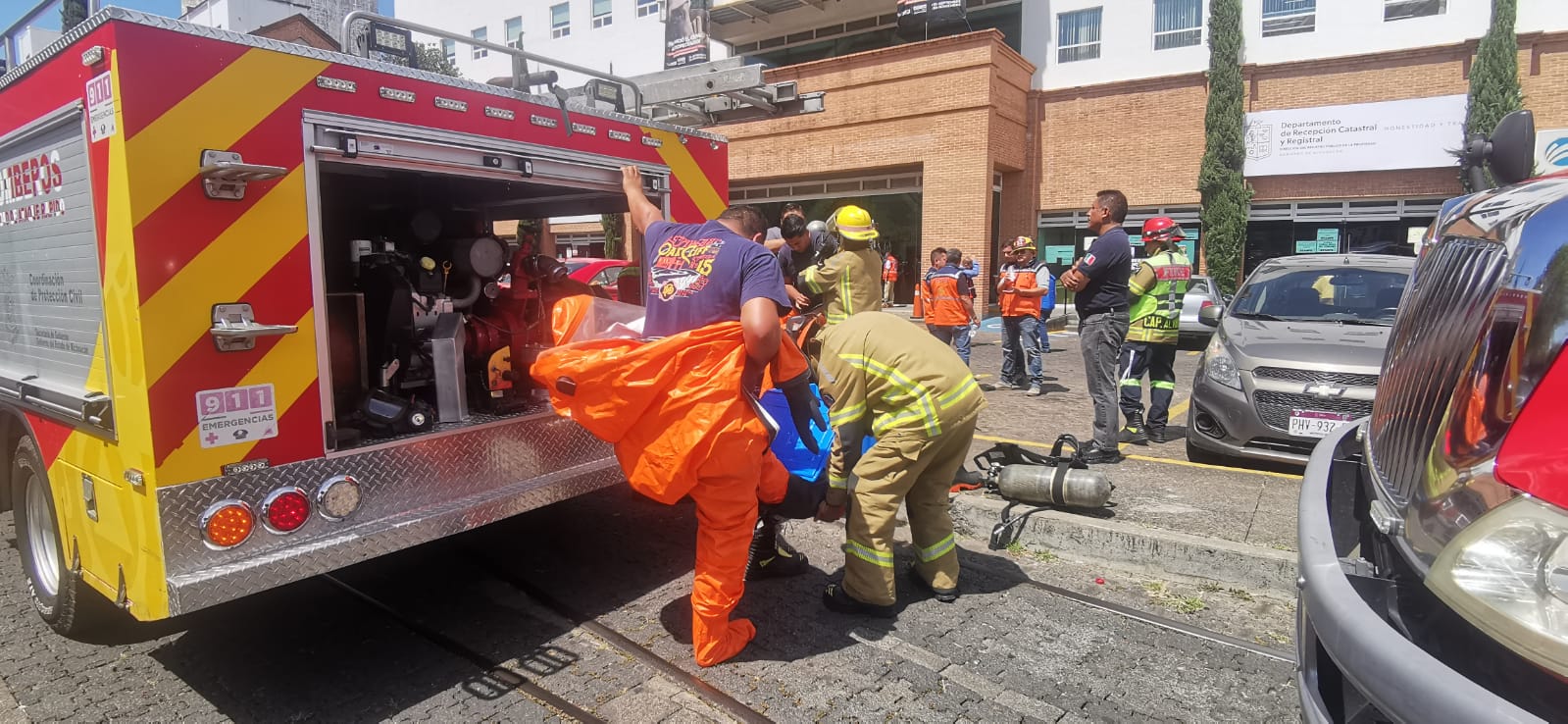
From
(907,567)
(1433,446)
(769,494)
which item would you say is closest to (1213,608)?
(907,567)

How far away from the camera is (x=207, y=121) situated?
2.68 m

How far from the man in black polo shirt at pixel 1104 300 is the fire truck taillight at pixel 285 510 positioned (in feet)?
15.5

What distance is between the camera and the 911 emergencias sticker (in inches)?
108

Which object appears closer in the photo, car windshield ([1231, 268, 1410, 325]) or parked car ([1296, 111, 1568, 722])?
parked car ([1296, 111, 1568, 722])

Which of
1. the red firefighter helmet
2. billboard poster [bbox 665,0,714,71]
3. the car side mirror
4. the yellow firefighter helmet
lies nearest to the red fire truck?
the yellow firefighter helmet

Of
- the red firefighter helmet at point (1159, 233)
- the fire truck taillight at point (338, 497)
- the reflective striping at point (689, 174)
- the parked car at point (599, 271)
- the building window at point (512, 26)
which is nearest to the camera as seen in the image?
the fire truck taillight at point (338, 497)

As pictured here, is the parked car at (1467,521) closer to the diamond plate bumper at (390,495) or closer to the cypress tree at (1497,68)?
the diamond plate bumper at (390,495)

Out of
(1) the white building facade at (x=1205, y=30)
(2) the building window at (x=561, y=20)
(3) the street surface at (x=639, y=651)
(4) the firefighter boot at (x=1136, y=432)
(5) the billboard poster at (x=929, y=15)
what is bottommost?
(3) the street surface at (x=639, y=651)

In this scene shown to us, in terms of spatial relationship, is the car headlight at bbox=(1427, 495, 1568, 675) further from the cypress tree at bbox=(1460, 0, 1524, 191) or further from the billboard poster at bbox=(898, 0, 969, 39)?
the billboard poster at bbox=(898, 0, 969, 39)

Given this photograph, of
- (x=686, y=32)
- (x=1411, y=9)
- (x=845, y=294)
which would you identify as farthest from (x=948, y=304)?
(x=686, y=32)

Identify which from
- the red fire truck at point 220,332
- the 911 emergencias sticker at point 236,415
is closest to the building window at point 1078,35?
the red fire truck at point 220,332

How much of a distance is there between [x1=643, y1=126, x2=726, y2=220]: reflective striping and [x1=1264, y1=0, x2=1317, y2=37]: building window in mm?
19430

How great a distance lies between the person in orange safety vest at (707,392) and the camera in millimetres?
3055

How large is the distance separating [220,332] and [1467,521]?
3273 mm
